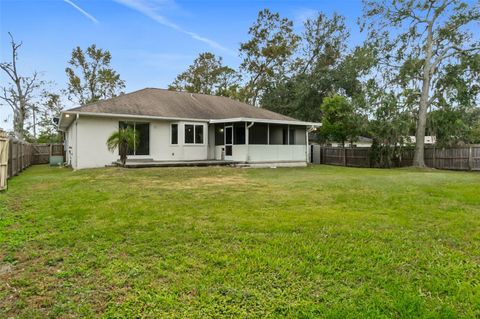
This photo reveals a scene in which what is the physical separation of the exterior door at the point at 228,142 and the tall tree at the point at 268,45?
16530mm

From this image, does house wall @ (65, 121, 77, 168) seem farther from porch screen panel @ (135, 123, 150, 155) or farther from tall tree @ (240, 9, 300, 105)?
tall tree @ (240, 9, 300, 105)

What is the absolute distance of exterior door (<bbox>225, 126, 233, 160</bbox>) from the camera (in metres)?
17.0

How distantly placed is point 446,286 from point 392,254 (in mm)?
735

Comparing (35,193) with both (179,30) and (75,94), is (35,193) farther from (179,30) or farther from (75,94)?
(75,94)

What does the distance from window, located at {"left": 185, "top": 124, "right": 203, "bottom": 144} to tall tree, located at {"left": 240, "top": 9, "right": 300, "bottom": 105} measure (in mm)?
17018

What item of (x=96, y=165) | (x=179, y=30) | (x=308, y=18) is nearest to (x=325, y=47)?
(x=308, y=18)

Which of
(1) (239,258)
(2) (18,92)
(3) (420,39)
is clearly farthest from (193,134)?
(2) (18,92)

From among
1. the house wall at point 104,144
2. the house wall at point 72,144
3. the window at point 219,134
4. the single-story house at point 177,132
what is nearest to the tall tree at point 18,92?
the house wall at point 72,144

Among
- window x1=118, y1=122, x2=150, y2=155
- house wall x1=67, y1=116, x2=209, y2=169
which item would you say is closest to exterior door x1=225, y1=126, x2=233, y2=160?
house wall x1=67, y1=116, x2=209, y2=169

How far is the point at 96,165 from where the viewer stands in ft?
47.7

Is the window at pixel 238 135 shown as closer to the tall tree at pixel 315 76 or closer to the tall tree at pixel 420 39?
the tall tree at pixel 420 39

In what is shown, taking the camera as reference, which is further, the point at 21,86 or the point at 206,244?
the point at 21,86

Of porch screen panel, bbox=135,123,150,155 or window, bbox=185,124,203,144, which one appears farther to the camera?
window, bbox=185,124,203,144

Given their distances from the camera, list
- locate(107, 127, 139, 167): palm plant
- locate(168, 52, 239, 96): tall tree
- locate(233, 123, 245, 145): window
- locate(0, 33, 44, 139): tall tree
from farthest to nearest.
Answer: locate(168, 52, 239, 96): tall tree → locate(0, 33, 44, 139): tall tree → locate(233, 123, 245, 145): window → locate(107, 127, 139, 167): palm plant
